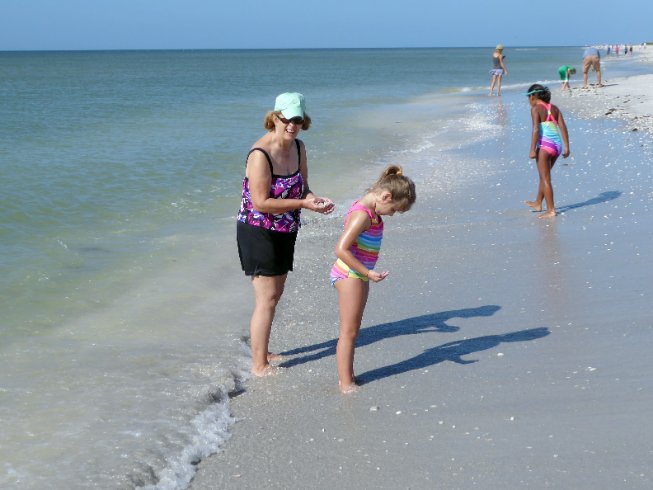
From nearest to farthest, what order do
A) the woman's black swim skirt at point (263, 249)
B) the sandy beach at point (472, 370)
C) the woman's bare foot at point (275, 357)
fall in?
1. the sandy beach at point (472, 370)
2. the woman's black swim skirt at point (263, 249)
3. the woman's bare foot at point (275, 357)

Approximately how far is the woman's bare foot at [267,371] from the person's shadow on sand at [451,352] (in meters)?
0.52

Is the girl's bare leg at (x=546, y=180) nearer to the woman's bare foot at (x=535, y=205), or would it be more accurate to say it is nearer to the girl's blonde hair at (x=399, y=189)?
the woman's bare foot at (x=535, y=205)

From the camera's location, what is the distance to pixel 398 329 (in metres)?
5.95

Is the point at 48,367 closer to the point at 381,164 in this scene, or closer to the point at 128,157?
the point at 381,164

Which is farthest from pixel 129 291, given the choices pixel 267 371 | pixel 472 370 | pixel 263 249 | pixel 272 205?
pixel 472 370

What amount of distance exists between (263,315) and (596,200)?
5.78 metres

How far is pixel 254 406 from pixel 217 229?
5446 millimetres

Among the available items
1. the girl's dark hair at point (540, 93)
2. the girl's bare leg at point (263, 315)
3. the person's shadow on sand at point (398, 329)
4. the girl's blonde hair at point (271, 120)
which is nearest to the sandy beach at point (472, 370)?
the person's shadow on sand at point (398, 329)

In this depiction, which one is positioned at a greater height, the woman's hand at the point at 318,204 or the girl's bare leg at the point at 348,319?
the woman's hand at the point at 318,204

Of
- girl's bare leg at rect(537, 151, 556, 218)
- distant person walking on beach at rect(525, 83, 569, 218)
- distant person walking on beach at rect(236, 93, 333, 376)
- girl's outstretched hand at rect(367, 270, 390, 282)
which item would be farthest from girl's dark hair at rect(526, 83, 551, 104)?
girl's outstretched hand at rect(367, 270, 390, 282)

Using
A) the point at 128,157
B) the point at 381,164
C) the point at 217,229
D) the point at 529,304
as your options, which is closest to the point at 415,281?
the point at 529,304

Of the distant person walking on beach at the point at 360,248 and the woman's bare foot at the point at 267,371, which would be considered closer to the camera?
the distant person walking on beach at the point at 360,248

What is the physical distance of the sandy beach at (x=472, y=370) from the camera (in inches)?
153

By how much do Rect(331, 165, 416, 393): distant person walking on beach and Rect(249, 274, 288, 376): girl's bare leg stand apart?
1.68 feet
